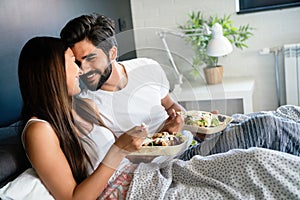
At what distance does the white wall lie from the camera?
94.4 inches

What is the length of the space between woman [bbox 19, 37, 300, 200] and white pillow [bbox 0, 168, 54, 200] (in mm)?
19

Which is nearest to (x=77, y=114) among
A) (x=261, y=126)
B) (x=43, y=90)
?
(x=43, y=90)

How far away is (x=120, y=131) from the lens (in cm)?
113

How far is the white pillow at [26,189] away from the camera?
0.95m

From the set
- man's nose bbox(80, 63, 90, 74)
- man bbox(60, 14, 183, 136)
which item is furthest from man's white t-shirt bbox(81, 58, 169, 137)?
man's nose bbox(80, 63, 90, 74)

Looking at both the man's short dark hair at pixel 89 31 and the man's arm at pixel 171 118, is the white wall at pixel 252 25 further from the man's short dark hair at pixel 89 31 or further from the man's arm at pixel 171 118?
the man's arm at pixel 171 118

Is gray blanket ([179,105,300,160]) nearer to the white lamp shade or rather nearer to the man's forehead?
the man's forehead

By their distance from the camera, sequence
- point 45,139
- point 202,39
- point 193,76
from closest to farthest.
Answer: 1. point 45,139
2. point 193,76
3. point 202,39

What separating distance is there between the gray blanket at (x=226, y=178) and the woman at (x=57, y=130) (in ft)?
0.43

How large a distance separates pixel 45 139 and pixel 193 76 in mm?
474

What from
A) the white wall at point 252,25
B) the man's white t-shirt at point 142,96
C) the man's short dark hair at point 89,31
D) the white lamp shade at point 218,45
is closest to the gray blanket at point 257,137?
the man's white t-shirt at point 142,96

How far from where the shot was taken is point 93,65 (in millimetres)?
1073

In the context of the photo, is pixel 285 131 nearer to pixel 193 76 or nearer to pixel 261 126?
pixel 261 126

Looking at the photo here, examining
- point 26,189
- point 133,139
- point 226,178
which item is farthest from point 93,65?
point 226,178
